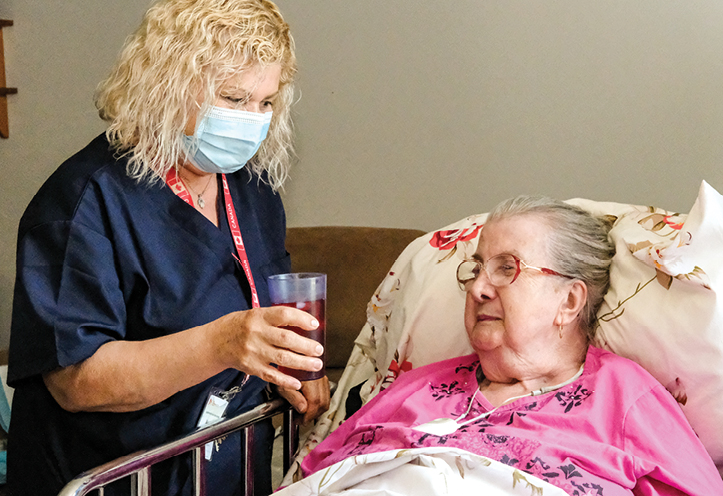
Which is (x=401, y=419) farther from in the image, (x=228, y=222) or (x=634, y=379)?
(x=228, y=222)

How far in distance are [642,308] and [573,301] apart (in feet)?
0.44

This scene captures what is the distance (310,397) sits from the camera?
1.45 metres

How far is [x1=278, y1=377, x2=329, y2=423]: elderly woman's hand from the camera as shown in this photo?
1.42 metres

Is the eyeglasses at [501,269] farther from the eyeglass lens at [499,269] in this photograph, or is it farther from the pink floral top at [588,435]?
the pink floral top at [588,435]

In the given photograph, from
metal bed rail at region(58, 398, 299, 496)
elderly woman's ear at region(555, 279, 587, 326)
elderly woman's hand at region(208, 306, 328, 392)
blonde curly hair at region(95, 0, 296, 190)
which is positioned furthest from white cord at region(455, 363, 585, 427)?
blonde curly hair at region(95, 0, 296, 190)

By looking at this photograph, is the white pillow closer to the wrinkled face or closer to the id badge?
the wrinkled face

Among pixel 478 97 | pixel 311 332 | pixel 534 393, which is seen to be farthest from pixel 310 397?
pixel 478 97

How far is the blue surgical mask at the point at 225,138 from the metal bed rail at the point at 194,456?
21.4 inches

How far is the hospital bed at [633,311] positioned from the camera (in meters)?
1.17

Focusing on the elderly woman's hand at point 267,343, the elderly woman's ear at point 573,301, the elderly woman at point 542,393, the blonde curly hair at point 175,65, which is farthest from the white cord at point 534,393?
the blonde curly hair at point 175,65

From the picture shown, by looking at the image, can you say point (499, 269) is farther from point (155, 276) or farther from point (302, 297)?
point (155, 276)

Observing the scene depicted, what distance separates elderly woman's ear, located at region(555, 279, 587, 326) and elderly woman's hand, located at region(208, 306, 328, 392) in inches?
20.2

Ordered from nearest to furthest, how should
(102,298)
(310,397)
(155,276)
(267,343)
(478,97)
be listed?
(267,343) → (102,298) → (155,276) → (310,397) → (478,97)

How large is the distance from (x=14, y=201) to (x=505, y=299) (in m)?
2.79
